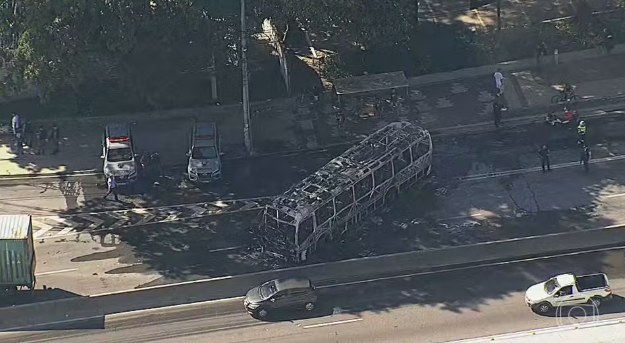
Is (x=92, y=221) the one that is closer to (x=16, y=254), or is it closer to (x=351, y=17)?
(x=16, y=254)

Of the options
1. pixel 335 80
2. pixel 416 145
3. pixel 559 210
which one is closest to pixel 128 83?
pixel 335 80

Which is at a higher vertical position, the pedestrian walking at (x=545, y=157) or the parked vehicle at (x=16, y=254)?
the pedestrian walking at (x=545, y=157)

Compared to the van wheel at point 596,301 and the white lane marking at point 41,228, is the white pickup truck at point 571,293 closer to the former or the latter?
the van wheel at point 596,301

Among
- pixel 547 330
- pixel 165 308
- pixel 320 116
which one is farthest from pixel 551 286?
pixel 320 116

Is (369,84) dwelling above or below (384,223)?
above

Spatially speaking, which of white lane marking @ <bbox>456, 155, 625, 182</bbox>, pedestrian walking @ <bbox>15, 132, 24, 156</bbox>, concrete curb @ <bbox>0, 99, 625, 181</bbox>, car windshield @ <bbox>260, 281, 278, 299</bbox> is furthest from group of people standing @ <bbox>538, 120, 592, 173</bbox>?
pedestrian walking @ <bbox>15, 132, 24, 156</bbox>

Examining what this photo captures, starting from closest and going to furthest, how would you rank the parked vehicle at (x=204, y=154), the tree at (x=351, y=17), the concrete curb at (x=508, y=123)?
the parked vehicle at (x=204, y=154)
the tree at (x=351, y=17)
the concrete curb at (x=508, y=123)

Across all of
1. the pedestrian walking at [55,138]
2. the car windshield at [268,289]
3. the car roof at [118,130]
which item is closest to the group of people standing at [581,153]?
the car windshield at [268,289]
